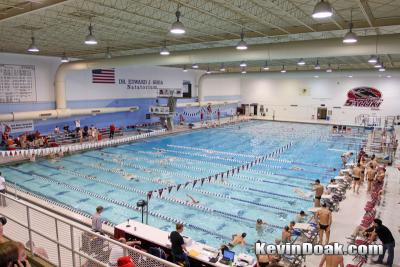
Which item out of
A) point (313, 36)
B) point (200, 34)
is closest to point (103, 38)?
point (200, 34)

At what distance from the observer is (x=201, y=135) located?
86.7ft

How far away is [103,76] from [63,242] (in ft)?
61.8

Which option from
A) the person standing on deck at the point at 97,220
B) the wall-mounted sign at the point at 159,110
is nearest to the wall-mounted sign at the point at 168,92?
the wall-mounted sign at the point at 159,110

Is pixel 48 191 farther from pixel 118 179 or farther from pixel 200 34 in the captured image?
pixel 200 34

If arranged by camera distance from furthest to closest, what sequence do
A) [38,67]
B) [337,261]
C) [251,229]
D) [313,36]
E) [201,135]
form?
[201,135] → [38,67] → [313,36] → [251,229] → [337,261]

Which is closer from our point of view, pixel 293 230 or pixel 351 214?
pixel 293 230

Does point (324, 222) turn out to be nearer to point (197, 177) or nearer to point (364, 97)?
point (197, 177)

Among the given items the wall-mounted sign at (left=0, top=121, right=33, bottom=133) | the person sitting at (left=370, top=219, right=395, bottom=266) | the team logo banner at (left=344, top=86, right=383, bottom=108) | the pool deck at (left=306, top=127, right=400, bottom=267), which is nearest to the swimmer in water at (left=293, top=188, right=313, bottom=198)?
the pool deck at (left=306, top=127, right=400, bottom=267)

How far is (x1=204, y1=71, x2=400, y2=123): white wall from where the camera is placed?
105 ft

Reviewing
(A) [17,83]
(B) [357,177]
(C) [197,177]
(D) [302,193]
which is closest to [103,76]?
(A) [17,83]

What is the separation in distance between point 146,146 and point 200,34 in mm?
10103

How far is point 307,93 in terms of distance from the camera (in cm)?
3684

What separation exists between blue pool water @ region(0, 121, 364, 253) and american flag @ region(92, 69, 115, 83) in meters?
5.79

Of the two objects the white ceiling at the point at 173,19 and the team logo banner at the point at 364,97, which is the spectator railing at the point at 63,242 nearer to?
the white ceiling at the point at 173,19
